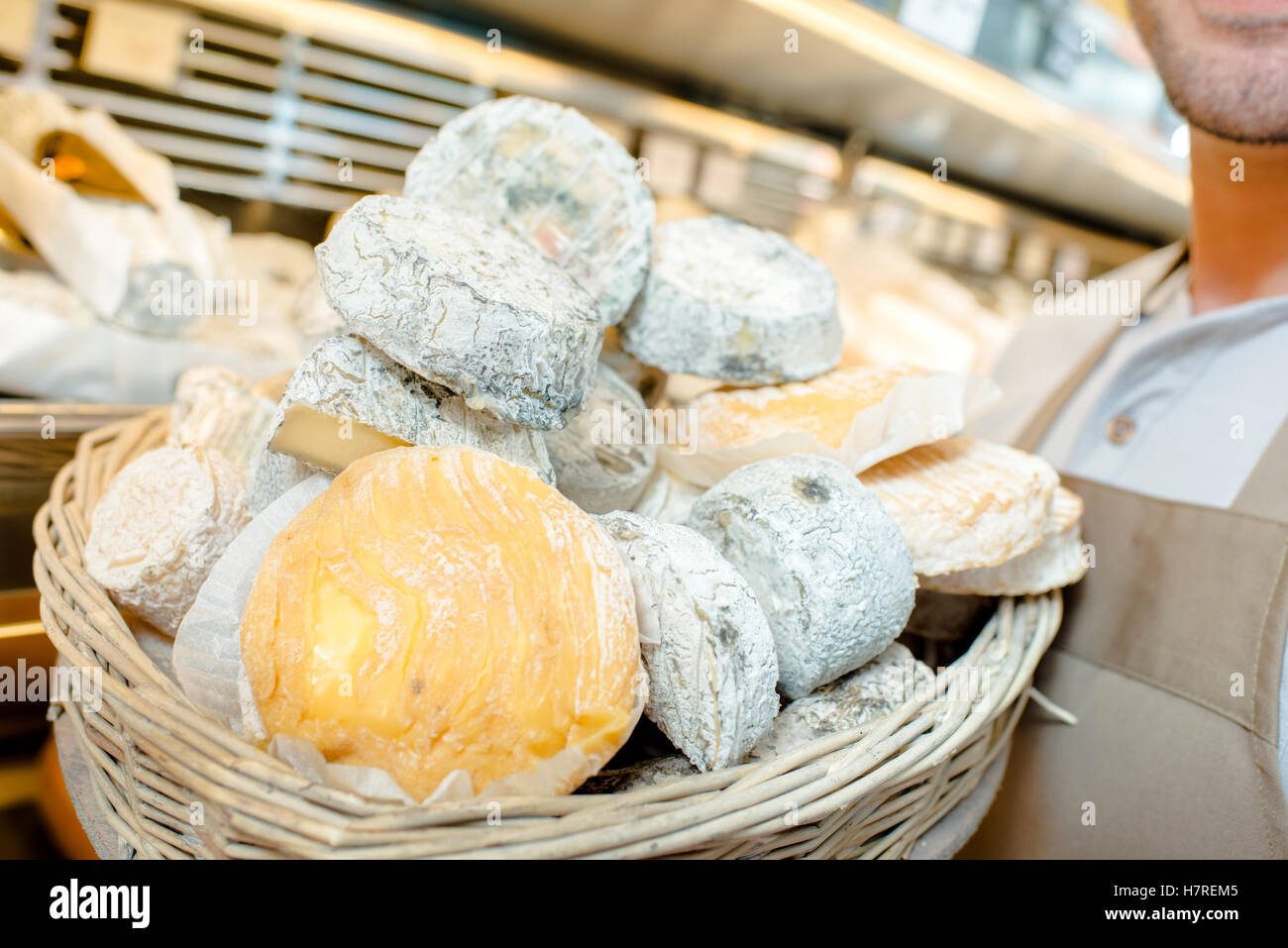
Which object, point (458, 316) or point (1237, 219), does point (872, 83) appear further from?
point (458, 316)

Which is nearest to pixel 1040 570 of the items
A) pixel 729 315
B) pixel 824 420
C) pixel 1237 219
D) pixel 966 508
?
pixel 966 508

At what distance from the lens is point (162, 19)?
1.52 meters

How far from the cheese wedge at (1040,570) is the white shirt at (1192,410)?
0.15m

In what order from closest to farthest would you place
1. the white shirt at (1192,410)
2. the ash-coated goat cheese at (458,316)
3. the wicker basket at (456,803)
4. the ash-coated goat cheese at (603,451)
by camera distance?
the wicker basket at (456,803) < the ash-coated goat cheese at (458,316) < the ash-coated goat cheese at (603,451) < the white shirt at (1192,410)

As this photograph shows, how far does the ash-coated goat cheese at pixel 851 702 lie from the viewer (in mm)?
755

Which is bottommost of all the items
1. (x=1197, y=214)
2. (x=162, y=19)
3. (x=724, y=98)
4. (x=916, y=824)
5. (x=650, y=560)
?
(x=916, y=824)

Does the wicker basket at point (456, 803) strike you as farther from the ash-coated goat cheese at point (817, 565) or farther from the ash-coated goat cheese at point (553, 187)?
the ash-coated goat cheese at point (553, 187)

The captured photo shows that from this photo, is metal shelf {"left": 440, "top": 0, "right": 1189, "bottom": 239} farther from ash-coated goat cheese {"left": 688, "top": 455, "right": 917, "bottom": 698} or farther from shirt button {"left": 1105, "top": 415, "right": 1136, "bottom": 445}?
ash-coated goat cheese {"left": 688, "top": 455, "right": 917, "bottom": 698}

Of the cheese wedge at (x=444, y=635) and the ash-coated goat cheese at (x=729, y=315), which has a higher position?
the ash-coated goat cheese at (x=729, y=315)

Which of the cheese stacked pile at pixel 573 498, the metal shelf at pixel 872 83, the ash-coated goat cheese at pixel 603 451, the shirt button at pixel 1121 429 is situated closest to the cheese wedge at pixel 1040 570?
the cheese stacked pile at pixel 573 498

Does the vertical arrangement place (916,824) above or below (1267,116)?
below

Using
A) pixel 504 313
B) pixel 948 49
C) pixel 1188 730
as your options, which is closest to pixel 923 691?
pixel 1188 730

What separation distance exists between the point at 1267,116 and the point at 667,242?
82 centimetres
